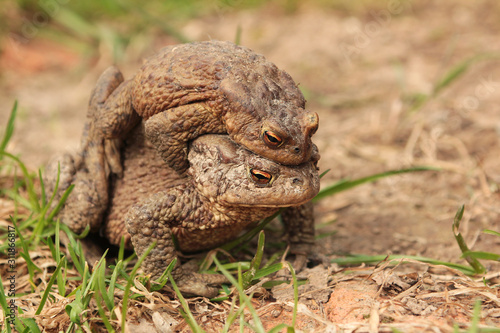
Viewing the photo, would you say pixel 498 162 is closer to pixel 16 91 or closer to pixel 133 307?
pixel 133 307

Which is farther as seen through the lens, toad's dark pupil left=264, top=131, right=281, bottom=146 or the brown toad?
the brown toad

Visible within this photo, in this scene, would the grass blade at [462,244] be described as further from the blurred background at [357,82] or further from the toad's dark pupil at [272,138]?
the toad's dark pupil at [272,138]

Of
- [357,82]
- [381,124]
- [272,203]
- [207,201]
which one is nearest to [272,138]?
[272,203]

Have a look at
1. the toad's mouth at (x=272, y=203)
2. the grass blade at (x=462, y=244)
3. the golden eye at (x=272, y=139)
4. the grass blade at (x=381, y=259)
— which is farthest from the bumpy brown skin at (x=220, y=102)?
the grass blade at (x=462, y=244)

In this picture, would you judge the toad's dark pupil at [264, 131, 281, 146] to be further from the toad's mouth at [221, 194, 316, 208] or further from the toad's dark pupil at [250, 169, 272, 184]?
the toad's mouth at [221, 194, 316, 208]

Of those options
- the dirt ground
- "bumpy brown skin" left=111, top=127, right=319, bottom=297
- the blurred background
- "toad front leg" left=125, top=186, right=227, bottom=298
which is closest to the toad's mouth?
"bumpy brown skin" left=111, top=127, right=319, bottom=297

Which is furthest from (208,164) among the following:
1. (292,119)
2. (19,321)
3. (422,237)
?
(422,237)

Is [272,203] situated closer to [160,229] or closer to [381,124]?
[160,229]
